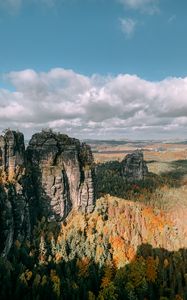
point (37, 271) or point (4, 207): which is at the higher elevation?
point (4, 207)

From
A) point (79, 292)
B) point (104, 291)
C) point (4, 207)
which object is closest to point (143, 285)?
point (104, 291)

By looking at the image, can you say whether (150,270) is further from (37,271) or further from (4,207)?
(4,207)

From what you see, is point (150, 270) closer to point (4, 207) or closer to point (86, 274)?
point (86, 274)

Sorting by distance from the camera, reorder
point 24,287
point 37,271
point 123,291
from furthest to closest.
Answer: point 37,271
point 123,291
point 24,287

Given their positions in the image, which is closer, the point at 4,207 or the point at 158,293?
the point at 158,293

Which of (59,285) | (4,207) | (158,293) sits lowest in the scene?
(158,293)

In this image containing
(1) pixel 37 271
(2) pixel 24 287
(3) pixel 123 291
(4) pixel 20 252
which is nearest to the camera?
(2) pixel 24 287

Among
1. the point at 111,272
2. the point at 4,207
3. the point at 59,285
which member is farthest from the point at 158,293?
the point at 4,207
